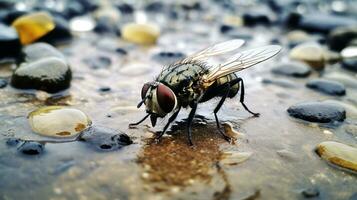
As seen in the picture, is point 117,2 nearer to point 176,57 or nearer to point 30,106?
point 176,57

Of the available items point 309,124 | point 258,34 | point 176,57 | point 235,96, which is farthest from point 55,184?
point 258,34

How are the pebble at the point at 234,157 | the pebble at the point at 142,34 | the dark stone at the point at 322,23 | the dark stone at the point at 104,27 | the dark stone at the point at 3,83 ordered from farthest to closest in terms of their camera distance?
the dark stone at the point at 322,23 < the dark stone at the point at 104,27 < the pebble at the point at 142,34 < the dark stone at the point at 3,83 < the pebble at the point at 234,157

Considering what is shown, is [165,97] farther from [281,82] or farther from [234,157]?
[281,82]

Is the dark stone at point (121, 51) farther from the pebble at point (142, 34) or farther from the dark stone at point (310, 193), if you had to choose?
the dark stone at point (310, 193)

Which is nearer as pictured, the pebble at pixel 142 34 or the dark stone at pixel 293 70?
the dark stone at pixel 293 70

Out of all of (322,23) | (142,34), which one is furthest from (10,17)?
(322,23)

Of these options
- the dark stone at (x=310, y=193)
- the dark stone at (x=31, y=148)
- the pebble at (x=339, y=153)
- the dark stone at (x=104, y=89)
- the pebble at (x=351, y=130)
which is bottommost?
the dark stone at (x=104, y=89)

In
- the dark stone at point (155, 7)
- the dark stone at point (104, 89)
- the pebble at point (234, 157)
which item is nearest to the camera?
the pebble at point (234, 157)

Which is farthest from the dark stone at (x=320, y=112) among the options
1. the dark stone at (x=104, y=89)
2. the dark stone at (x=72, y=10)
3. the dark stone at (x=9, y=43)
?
the dark stone at (x=72, y=10)
